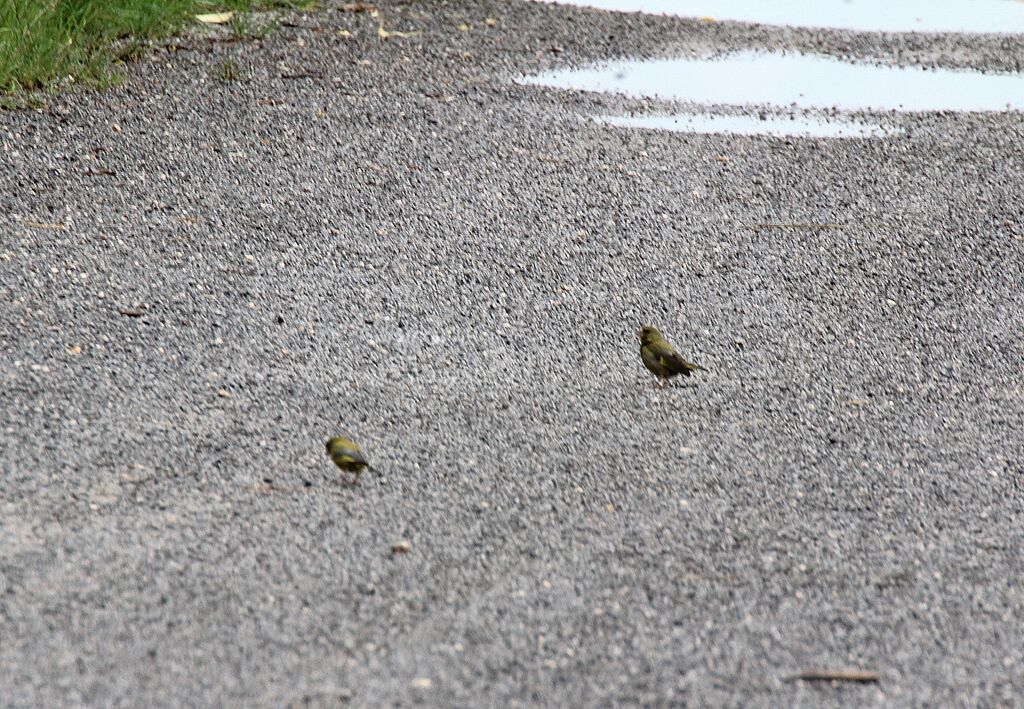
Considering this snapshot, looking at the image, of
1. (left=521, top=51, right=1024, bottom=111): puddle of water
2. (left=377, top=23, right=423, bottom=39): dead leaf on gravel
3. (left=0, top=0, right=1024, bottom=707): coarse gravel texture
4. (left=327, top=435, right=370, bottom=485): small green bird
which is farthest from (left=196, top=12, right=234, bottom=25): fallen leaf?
(left=327, top=435, right=370, bottom=485): small green bird

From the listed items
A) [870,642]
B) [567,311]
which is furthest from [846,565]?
[567,311]

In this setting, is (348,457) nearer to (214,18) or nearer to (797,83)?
(797,83)

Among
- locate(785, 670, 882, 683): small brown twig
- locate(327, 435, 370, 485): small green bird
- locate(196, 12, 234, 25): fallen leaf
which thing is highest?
locate(196, 12, 234, 25): fallen leaf

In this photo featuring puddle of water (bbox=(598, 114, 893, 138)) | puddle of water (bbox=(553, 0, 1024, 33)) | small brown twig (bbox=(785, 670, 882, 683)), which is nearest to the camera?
small brown twig (bbox=(785, 670, 882, 683))

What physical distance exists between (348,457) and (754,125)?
4.12 m

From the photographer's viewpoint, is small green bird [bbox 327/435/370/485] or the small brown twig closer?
the small brown twig

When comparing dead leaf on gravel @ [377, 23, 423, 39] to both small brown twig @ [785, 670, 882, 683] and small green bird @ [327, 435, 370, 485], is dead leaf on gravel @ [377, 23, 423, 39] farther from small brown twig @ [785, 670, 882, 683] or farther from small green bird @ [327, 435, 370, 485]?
small brown twig @ [785, 670, 882, 683]

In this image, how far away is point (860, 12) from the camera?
9641mm

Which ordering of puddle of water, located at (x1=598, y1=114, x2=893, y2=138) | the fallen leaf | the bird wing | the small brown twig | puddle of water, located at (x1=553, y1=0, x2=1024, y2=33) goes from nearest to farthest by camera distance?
the small brown twig → the bird wing → puddle of water, located at (x1=598, y1=114, x2=893, y2=138) → the fallen leaf → puddle of water, located at (x1=553, y1=0, x2=1024, y2=33)

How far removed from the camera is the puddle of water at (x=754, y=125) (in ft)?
22.0

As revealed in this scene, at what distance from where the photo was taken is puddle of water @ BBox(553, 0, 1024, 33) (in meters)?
9.12

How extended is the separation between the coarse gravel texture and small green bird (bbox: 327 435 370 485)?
58 mm

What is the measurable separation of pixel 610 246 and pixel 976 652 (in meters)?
2.76

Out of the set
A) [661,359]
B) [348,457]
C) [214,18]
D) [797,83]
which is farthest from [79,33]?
[348,457]
